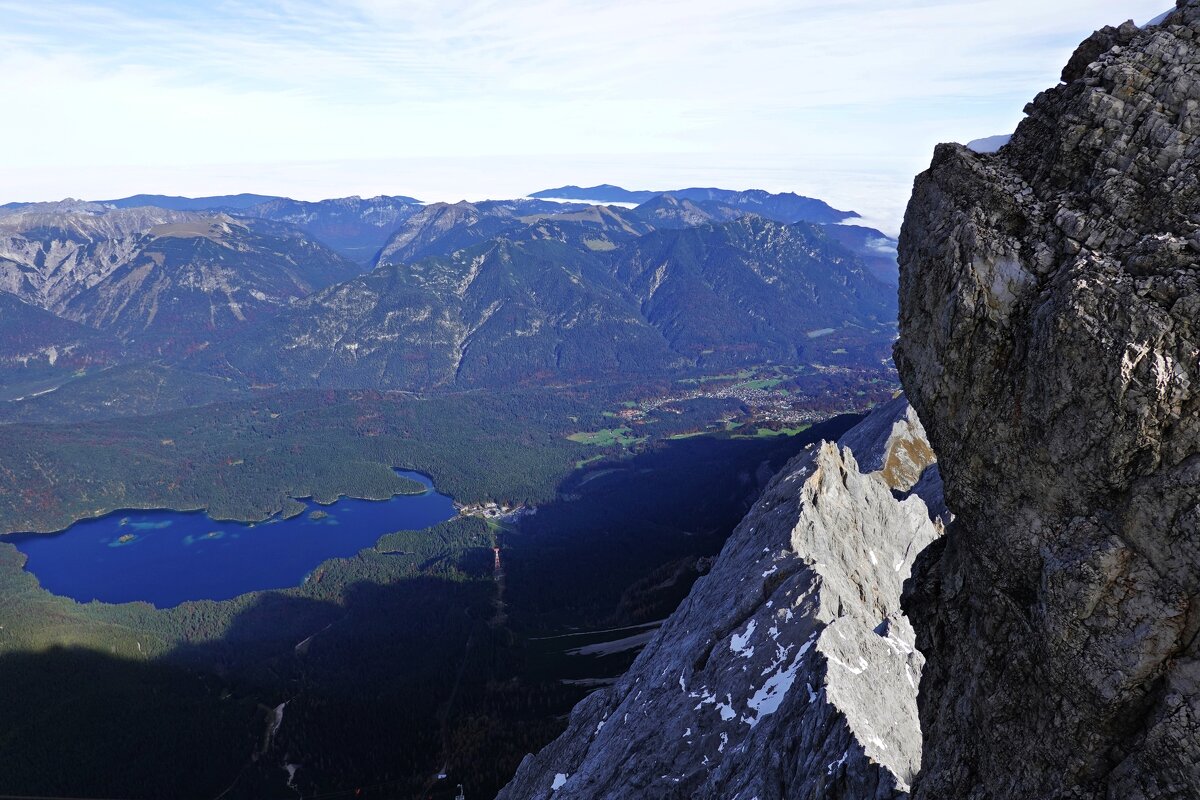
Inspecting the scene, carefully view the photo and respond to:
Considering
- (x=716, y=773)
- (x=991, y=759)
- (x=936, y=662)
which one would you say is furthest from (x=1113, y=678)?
(x=716, y=773)

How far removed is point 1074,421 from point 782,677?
160 feet

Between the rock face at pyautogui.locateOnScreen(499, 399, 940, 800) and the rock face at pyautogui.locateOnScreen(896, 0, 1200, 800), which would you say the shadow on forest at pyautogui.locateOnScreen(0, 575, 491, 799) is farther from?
the rock face at pyautogui.locateOnScreen(896, 0, 1200, 800)

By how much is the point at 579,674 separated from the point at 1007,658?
526 ft

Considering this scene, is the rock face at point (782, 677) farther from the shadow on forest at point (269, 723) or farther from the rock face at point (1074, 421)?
the shadow on forest at point (269, 723)

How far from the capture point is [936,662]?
82.0 ft

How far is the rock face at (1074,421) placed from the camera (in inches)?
666

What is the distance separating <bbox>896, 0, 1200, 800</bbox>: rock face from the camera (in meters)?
16.9

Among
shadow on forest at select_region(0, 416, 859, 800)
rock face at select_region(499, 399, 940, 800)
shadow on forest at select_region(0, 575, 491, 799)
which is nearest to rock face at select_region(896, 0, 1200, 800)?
rock face at select_region(499, 399, 940, 800)

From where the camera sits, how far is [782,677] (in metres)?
61.8

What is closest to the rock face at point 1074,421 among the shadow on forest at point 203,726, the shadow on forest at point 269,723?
the shadow on forest at point 269,723

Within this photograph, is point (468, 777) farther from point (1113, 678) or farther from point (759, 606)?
point (1113, 678)

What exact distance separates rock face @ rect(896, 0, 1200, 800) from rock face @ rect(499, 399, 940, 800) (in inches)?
808

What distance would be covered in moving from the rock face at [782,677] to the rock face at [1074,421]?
67.3ft

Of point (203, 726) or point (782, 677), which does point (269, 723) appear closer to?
point (203, 726)
